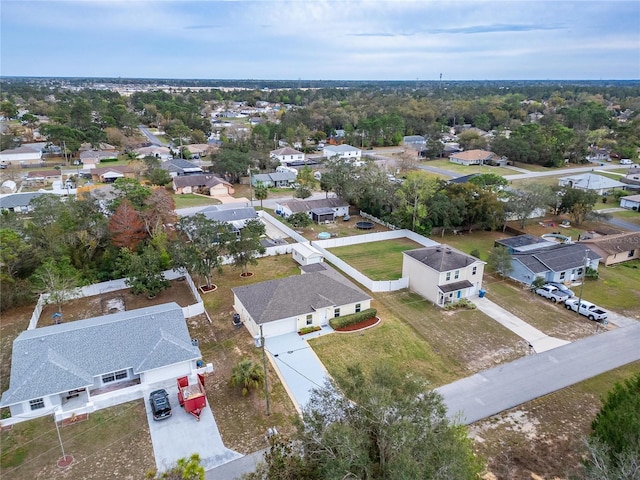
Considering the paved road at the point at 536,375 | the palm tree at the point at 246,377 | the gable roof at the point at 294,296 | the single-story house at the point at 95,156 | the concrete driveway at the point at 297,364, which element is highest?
the single-story house at the point at 95,156

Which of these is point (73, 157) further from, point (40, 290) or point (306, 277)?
point (306, 277)

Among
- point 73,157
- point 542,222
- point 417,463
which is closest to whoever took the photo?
point 417,463

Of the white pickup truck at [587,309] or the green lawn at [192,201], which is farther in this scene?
the green lawn at [192,201]

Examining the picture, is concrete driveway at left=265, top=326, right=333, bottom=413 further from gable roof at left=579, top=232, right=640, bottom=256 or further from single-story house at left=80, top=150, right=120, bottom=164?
single-story house at left=80, top=150, right=120, bottom=164

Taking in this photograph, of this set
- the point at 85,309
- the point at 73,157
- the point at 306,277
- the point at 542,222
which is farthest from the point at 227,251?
the point at 73,157

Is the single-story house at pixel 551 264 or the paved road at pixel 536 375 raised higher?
the single-story house at pixel 551 264

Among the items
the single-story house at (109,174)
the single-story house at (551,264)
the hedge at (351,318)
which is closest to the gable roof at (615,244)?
the single-story house at (551,264)

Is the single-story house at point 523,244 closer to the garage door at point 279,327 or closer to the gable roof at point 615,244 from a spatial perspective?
the gable roof at point 615,244
